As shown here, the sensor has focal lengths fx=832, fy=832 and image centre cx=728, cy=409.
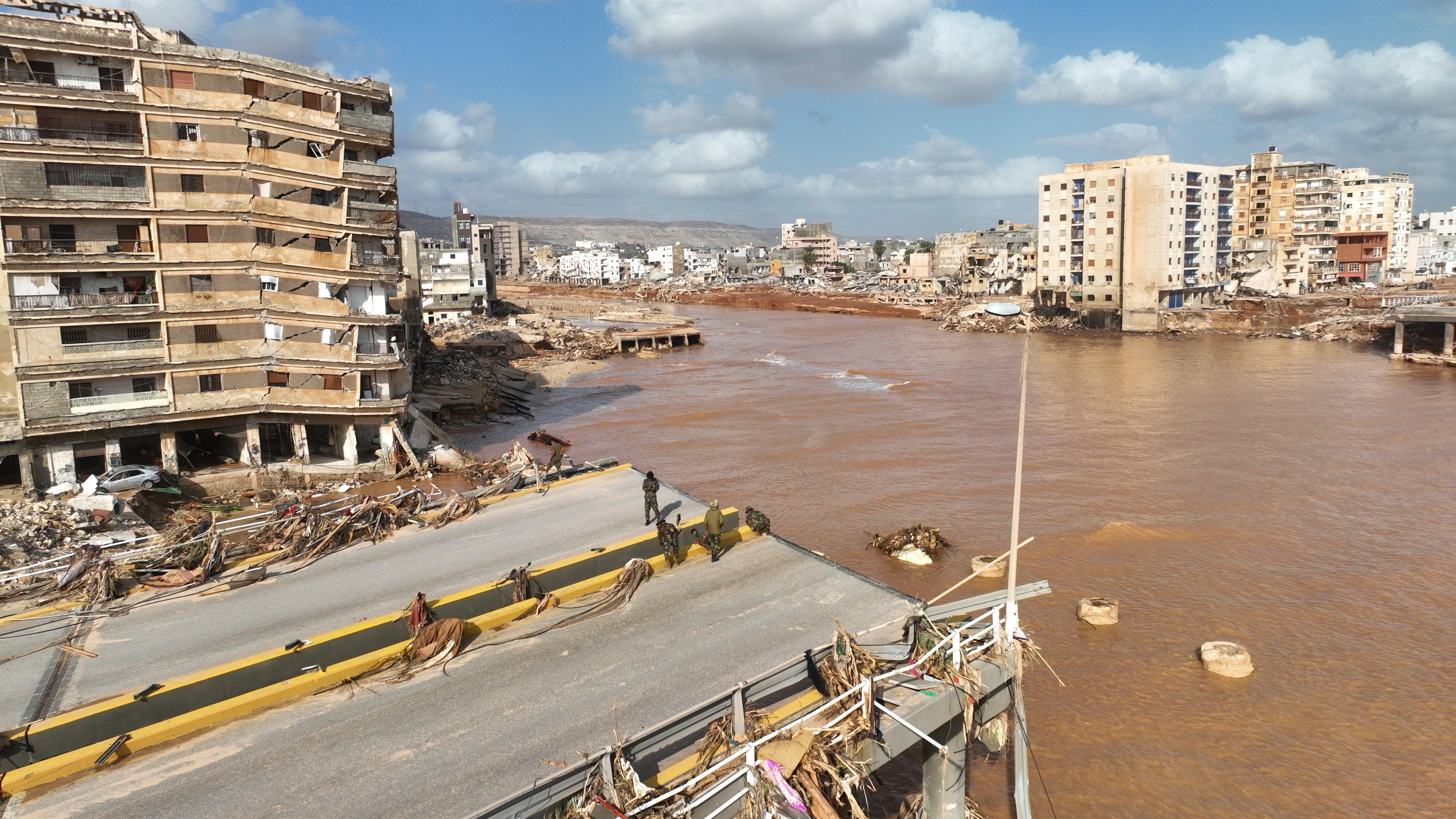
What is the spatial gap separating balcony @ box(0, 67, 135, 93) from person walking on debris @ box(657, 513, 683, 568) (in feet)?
73.0

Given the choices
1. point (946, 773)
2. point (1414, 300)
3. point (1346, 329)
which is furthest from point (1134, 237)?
point (946, 773)

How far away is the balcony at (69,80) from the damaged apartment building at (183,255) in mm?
41

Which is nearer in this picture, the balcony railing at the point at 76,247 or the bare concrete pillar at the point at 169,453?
the balcony railing at the point at 76,247

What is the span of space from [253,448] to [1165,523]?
2932 centimetres

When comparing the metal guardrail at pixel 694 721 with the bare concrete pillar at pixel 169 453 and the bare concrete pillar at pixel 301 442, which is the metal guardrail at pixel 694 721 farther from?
the bare concrete pillar at pixel 169 453

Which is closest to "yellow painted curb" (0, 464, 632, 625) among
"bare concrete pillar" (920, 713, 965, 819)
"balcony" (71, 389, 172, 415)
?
"bare concrete pillar" (920, 713, 965, 819)

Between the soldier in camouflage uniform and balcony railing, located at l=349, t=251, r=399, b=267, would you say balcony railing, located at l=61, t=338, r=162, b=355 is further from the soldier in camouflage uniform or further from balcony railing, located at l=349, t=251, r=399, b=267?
the soldier in camouflage uniform

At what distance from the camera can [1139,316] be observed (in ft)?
266

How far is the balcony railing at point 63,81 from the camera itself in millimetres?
23047

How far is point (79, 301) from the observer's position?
2408 cm

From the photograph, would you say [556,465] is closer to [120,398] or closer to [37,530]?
[37,530]

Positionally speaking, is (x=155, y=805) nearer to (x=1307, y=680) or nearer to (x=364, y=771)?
(x=364, y=771)

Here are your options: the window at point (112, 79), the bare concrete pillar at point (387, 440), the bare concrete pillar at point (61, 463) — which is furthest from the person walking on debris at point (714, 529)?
the window at point (112, 79)

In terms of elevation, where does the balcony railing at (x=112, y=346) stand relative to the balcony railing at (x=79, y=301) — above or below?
below
